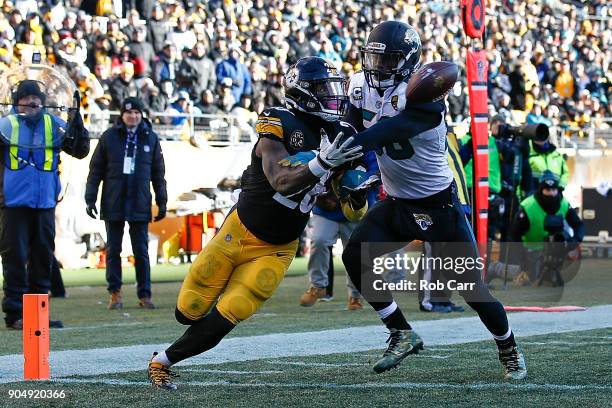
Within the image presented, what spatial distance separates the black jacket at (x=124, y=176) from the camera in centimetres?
1084

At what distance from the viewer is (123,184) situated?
35.8 feet

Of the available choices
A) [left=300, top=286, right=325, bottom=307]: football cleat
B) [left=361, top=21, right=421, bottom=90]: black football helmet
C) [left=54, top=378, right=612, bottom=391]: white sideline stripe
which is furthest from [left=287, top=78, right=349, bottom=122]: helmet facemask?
[left=300, top=286, right=325, bottom=307]: football cleat

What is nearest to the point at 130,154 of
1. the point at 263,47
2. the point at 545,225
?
the point at 545,225

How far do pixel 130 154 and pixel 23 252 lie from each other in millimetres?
2346

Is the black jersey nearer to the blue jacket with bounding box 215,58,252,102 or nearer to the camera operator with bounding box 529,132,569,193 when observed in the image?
the camera operator with bounding box 529,132,569,193

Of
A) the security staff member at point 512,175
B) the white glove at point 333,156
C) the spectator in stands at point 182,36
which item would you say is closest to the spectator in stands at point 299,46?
the spectator in stands at point 182,36

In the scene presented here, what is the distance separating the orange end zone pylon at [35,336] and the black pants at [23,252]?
286 centimetres

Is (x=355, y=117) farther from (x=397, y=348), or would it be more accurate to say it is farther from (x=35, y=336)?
(x=35, y=336)

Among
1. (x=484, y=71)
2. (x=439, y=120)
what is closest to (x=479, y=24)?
(x=484, y=71)

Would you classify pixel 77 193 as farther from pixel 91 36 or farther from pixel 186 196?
pixel 91 36

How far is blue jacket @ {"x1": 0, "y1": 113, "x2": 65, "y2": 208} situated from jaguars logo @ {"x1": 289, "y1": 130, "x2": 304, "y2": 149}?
11.6 feet

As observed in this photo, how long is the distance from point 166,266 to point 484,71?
700cm

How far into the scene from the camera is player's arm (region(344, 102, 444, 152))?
226 inches

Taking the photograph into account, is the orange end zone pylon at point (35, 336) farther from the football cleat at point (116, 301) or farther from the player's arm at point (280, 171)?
the football cleat at point (116, 301)
